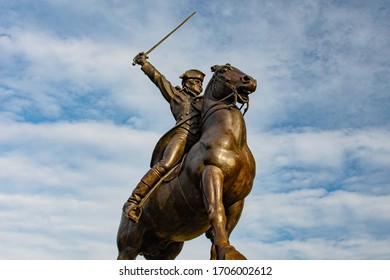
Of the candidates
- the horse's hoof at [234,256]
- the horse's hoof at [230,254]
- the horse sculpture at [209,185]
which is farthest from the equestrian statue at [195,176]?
the horse's hoof at [234,256]

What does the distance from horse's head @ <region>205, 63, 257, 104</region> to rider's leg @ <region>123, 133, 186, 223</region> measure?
0.96 metres

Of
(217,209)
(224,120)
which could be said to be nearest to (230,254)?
(217,209)

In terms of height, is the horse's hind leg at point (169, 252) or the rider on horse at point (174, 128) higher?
the rider on horse at point (174, 128)

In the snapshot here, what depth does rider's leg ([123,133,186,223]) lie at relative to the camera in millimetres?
7430

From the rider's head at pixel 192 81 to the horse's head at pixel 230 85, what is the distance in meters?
0.93

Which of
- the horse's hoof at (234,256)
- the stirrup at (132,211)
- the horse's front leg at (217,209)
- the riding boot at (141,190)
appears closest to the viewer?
the horse's hoof at (234,256)

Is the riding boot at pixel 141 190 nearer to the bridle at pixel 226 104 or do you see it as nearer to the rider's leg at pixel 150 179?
the rider's leg at pixel 150 179

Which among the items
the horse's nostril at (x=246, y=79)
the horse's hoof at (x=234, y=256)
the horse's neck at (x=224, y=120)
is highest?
the horse's nostril at (x=246, y=79)

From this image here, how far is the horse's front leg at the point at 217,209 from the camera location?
592 cm

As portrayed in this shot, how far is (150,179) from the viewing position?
7.49 metres

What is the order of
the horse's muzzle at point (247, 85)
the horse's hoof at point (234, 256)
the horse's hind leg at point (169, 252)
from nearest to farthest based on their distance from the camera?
the horse's hoof at point (234, 256), the horse's muzzle at point (247, 85), the horse's hind leg at point (169, 252)
